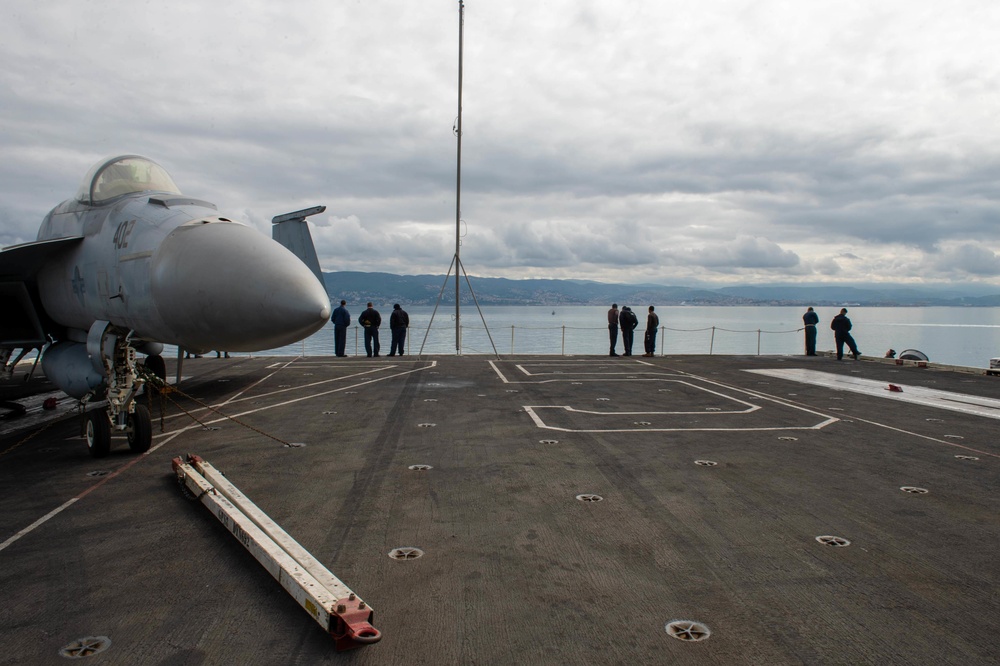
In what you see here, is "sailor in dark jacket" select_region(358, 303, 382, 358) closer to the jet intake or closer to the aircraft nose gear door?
the jet intake

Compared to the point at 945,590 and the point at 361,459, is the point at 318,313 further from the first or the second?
the point at 945,590

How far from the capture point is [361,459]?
790 centimetres

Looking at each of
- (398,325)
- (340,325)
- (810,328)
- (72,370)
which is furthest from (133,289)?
(810,328)

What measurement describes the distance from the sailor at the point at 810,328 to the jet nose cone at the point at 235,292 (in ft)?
73.0

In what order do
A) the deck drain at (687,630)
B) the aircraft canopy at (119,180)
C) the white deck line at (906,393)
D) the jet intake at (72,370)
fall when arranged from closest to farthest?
the deck drain at (687,630) → the aircraft canopy at (119,180) → the jet intake at (72,370) → the white deck line at (906,393)

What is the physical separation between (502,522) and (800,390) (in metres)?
11.6

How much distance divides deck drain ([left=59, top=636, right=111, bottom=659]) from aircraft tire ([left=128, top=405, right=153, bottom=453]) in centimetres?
503

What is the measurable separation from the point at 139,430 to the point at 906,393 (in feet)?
50.9

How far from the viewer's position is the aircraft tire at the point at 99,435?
7887 mm

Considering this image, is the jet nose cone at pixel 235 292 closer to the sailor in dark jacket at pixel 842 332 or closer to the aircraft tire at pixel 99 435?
the aircraft tire at pixel 99 435

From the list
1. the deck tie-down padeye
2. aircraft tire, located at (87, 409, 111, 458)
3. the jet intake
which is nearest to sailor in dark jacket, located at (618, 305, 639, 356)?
the jet intake

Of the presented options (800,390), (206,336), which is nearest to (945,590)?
(206,336)

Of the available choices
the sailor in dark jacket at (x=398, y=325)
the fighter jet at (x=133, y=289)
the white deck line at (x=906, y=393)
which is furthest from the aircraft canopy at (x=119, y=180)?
the white deck line at (x=906, y=393)

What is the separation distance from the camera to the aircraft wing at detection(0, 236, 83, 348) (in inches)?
358
